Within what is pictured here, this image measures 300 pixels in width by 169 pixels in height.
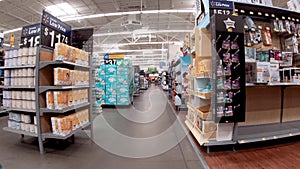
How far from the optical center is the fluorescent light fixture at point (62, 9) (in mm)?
8375

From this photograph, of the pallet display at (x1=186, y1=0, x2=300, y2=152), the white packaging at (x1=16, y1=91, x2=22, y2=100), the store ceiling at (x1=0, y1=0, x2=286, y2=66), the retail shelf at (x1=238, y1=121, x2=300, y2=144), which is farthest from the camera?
the store ceiling at (x1=0, y1=0, x2=286, y2=66)

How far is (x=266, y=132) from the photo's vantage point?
291 centimetres

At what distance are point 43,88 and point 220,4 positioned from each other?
3.31 m

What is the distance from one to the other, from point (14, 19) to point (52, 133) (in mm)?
11372

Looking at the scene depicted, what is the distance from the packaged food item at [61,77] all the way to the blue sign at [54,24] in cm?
92

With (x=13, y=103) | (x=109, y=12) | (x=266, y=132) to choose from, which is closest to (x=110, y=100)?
(x=13, y=103)

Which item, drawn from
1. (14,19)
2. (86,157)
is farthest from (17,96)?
A: (14,19)

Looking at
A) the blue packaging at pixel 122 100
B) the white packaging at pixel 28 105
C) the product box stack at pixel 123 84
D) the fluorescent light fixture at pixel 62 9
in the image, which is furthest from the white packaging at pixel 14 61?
the fluorescent light fixture at pixel 62 9

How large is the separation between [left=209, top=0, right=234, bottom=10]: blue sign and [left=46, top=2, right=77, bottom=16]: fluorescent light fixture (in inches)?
329

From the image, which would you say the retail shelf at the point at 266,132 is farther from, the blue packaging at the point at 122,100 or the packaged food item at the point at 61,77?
the blue packaging at the point at 122,100

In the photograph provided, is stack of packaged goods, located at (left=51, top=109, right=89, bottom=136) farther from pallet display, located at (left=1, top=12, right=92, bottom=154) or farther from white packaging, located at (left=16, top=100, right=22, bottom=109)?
white packaging, located at (left=16, top=100, right=22, bottom=109)

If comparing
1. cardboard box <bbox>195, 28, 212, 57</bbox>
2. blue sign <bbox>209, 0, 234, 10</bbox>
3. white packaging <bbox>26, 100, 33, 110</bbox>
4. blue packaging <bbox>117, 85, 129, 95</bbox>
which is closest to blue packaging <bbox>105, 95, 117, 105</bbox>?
blue packaging <bbox>117, 85, 129, 95</bbox>

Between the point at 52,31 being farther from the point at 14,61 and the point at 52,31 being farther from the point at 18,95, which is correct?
the point at 18,95

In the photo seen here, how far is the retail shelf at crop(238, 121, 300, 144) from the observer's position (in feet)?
8.91
